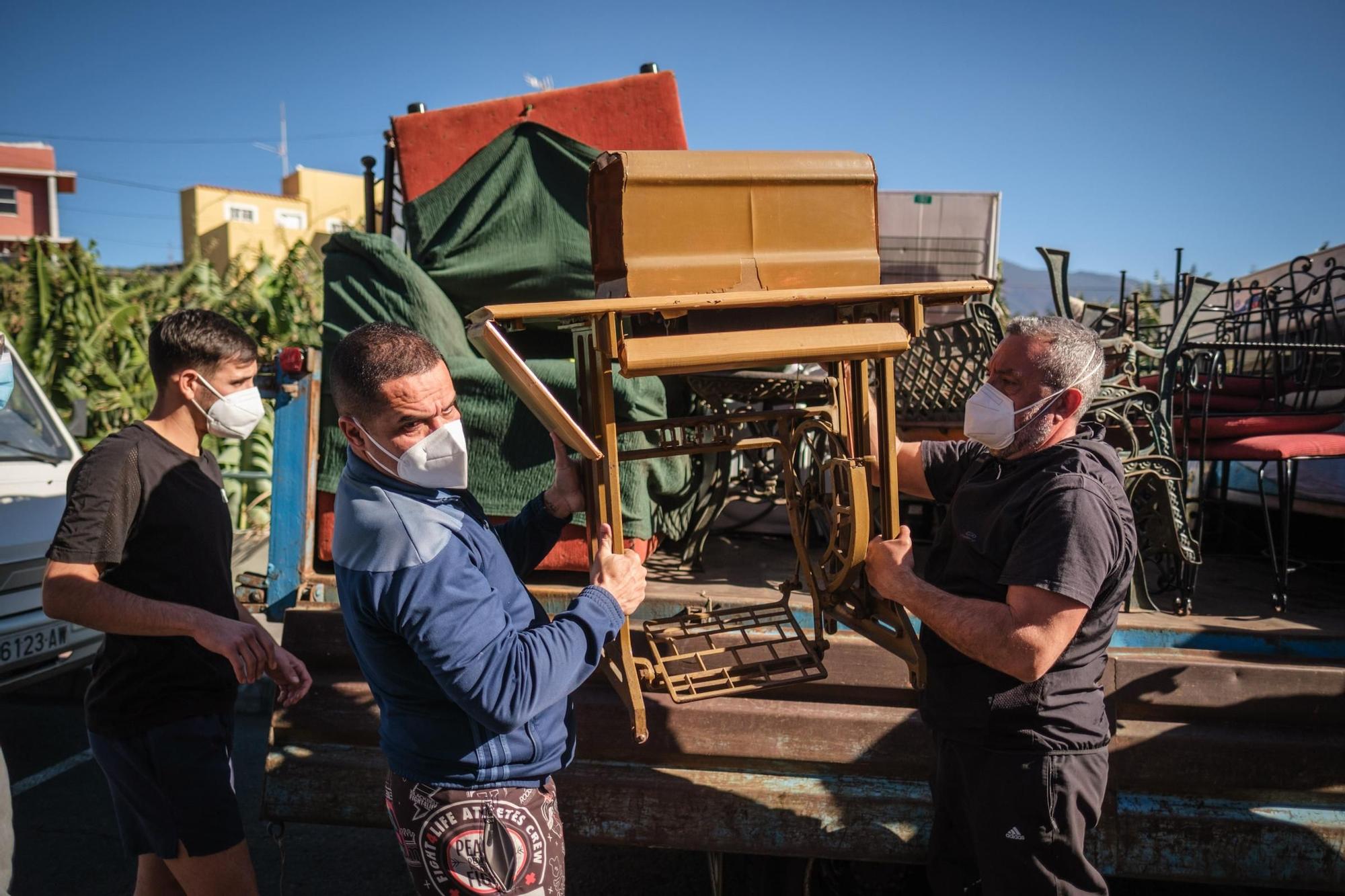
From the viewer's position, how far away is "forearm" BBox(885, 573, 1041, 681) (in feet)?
5.82

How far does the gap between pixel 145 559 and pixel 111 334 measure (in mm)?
7020

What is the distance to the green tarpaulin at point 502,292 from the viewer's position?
3010 millimetres

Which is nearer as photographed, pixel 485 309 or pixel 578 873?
pixel 485 309

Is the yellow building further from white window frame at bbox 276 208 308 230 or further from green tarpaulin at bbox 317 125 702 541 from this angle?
green tarpaulin at bbox 317 125 702 541

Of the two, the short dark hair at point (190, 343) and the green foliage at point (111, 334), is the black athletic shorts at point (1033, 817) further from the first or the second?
the green foliage at point (111, 334)

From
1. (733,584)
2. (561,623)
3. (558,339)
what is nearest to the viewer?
(561,623)

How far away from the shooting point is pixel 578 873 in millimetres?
3312

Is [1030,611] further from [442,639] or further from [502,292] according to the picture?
[502,292]

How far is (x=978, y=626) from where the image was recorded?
1.82 m

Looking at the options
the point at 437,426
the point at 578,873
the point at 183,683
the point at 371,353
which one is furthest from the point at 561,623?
the point at 578,873

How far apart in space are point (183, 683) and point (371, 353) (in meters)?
1.07

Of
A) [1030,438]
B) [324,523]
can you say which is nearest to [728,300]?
[1030,438]

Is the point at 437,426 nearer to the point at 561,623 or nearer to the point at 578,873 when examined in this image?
the point at 561,623

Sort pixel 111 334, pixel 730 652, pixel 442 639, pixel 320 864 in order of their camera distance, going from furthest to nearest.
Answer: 1. pixel 111 334
2. pixel 320 864
3. pixel 730 652
4. pixel 442 639
